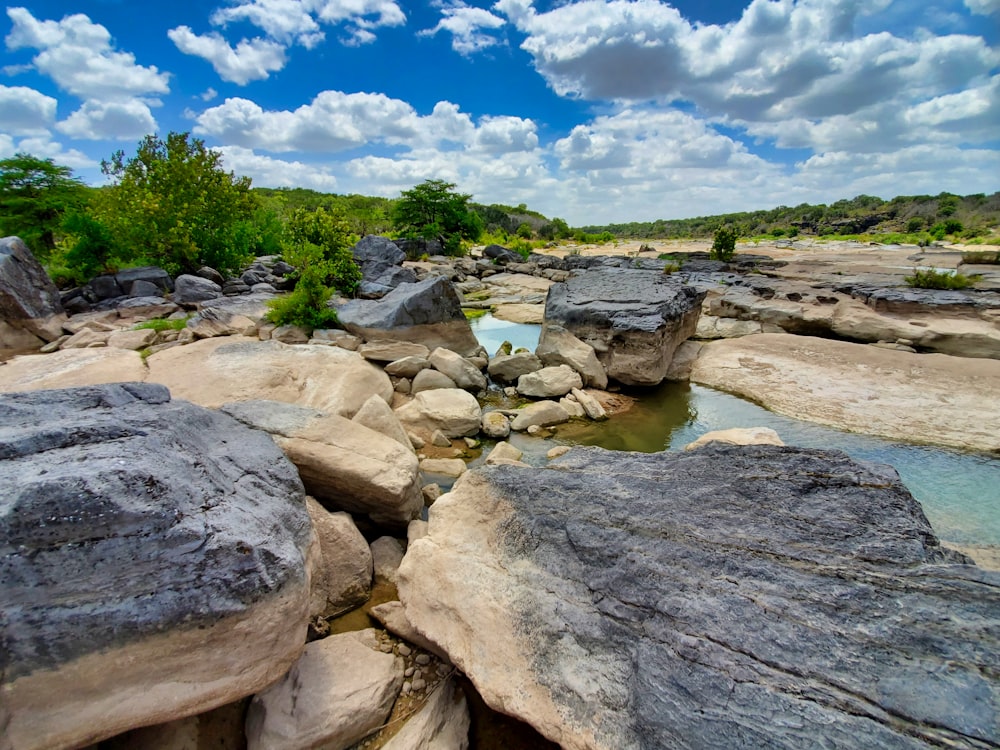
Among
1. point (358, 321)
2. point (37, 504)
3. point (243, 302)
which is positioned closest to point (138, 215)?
point (243, 302)

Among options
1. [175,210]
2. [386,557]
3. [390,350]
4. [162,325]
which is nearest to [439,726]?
[386,557]

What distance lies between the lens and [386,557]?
493cm

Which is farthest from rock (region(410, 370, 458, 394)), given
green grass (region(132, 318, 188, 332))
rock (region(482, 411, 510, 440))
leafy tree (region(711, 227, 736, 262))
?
leafy tree (region(711, 227, 736, 262))

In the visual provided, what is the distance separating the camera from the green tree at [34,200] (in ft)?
60.7

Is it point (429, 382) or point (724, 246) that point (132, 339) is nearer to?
point (429, 382)

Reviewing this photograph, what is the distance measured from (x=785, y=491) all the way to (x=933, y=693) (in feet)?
5.17

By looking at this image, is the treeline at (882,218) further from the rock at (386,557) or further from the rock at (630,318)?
the rock at (386,557)

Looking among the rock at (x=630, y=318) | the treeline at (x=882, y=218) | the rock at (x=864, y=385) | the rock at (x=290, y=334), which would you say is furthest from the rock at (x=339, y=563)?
the treeline at (x=882, y=218)

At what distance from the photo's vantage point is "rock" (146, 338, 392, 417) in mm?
7504

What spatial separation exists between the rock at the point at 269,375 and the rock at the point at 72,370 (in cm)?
34

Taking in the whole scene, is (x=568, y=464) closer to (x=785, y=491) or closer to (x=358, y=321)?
(x=785, y=491)

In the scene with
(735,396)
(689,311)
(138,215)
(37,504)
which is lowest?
(735,396)

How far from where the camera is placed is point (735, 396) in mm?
11000

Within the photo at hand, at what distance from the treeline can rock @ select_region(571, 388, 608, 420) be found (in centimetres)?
5041
